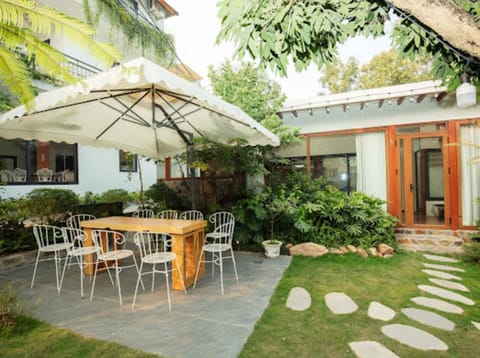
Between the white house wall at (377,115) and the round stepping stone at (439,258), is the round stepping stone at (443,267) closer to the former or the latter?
the round stepping stone at (439,258)

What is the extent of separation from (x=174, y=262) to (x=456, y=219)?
5.94 m

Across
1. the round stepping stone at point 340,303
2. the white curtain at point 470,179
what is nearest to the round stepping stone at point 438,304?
the round stepping stone at point 340,303

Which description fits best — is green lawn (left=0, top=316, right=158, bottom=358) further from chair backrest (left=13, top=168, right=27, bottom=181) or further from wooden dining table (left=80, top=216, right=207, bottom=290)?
chair backrest (left=13, top=168, right=27, bottom=181)

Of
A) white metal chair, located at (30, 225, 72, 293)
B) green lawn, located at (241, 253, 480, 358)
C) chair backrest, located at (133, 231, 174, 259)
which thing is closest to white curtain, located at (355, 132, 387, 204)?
green lawn, located at (241, 253, 480, 358)

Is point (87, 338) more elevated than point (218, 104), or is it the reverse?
point (218, 104)

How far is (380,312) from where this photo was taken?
9.78 ft

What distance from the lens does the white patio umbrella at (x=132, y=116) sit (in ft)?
8.77

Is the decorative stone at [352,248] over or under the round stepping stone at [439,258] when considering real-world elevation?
over

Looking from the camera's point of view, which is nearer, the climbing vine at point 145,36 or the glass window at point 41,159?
the climbing vine at point 145,36

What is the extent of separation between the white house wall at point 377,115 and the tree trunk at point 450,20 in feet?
15.6

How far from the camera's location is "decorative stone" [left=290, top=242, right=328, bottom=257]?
5.25 metres

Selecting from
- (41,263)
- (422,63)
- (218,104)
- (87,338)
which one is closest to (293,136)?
(218,104)

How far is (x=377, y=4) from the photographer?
2227 mm

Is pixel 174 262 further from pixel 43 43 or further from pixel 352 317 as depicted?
pixel 43 43
